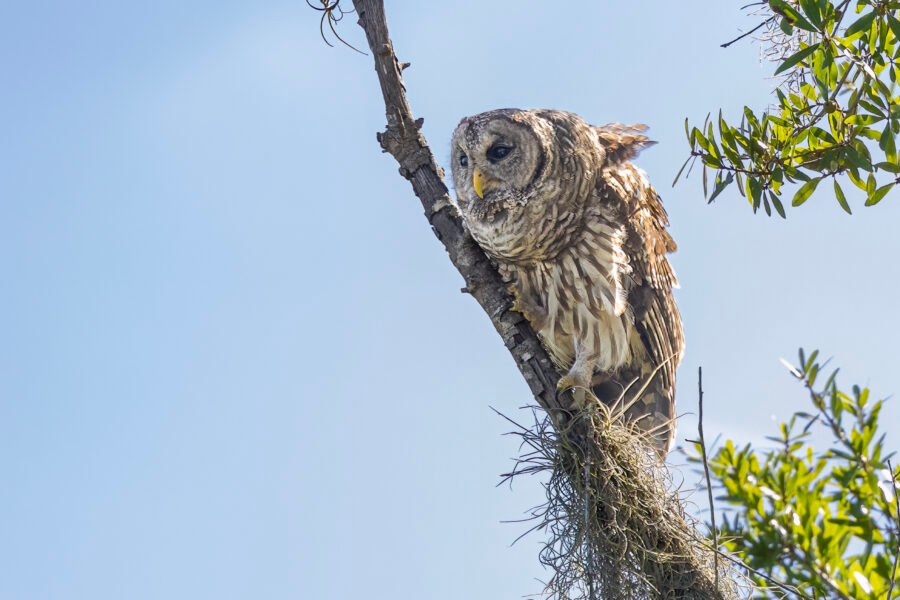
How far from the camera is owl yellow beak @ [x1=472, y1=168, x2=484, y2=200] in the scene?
428cm

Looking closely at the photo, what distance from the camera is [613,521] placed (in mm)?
3260

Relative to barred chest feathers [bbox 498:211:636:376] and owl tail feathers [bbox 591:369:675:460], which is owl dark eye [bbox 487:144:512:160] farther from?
owl tail feathers [bbox 591:369:675:460]

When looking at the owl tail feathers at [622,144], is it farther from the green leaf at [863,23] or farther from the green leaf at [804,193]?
the green leaf at [863,23]

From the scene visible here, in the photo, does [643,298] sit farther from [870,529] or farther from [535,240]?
[870,529]

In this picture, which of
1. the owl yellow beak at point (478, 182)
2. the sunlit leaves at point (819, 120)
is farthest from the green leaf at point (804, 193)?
the owl yellow beak at point (478, 182)

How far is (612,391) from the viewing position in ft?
14.1

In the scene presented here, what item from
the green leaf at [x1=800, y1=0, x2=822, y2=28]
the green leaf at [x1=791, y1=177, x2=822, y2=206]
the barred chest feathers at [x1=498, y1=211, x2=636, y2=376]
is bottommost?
the green leaf at [x1=791, y1=177, x2=822, y2=206]

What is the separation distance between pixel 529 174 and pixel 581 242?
0.39 meters

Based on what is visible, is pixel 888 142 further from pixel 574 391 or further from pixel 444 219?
pixel 444 219

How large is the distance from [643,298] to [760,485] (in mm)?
901

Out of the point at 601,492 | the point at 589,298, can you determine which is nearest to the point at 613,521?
the point at 601,492

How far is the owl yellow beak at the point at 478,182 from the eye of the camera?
168 inches

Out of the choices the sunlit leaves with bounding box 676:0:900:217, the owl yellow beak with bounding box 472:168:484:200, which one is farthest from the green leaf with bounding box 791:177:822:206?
the owl yellow beak with bounding box 472:168:484:200

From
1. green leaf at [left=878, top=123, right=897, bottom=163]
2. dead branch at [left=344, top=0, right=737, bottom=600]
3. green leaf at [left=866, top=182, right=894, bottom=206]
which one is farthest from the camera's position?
dead branch at [left=344, top=0, right=737, bottom=600]
